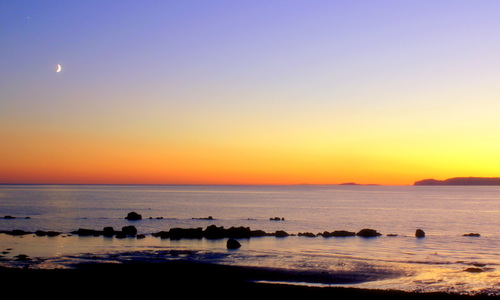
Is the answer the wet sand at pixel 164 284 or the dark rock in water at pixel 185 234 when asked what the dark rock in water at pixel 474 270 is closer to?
the wet sand at pixel 164 284

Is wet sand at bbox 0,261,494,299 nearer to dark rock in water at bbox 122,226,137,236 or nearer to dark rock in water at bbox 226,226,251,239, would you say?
Answer: dark rock in water at bbox 226,226,251,239

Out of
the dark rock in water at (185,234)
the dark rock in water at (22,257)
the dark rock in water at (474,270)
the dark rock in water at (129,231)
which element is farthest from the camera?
the dark rock in water at (129,231)

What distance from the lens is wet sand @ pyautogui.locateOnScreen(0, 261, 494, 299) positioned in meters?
24.7

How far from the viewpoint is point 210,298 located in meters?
24.2

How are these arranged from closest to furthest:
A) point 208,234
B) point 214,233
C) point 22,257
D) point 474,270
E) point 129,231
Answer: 1. point 474,270
2. point 22,257
3. point 208,234
4. point 214,233
5. point 129,231

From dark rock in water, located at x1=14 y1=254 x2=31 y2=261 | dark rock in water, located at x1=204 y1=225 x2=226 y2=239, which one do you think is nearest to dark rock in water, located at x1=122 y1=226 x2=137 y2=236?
dark rock in water, located at x1=204 y1=225 x2=226 y2=239

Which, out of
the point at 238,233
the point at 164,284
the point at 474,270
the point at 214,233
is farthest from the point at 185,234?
the point at 474,270

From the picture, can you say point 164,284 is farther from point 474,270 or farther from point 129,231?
point 129,231

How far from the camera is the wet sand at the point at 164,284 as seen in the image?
972 inches

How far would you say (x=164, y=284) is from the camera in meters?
28.4

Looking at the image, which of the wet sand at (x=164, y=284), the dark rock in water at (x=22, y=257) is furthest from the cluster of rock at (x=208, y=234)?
the wet sand at (x=164, y=284)

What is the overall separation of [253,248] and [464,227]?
156ft

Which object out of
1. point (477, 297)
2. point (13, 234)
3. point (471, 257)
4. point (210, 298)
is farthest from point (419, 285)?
point (13, 234)

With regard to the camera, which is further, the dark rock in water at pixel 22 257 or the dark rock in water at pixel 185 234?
the dark rock in water at pixel 185 234
